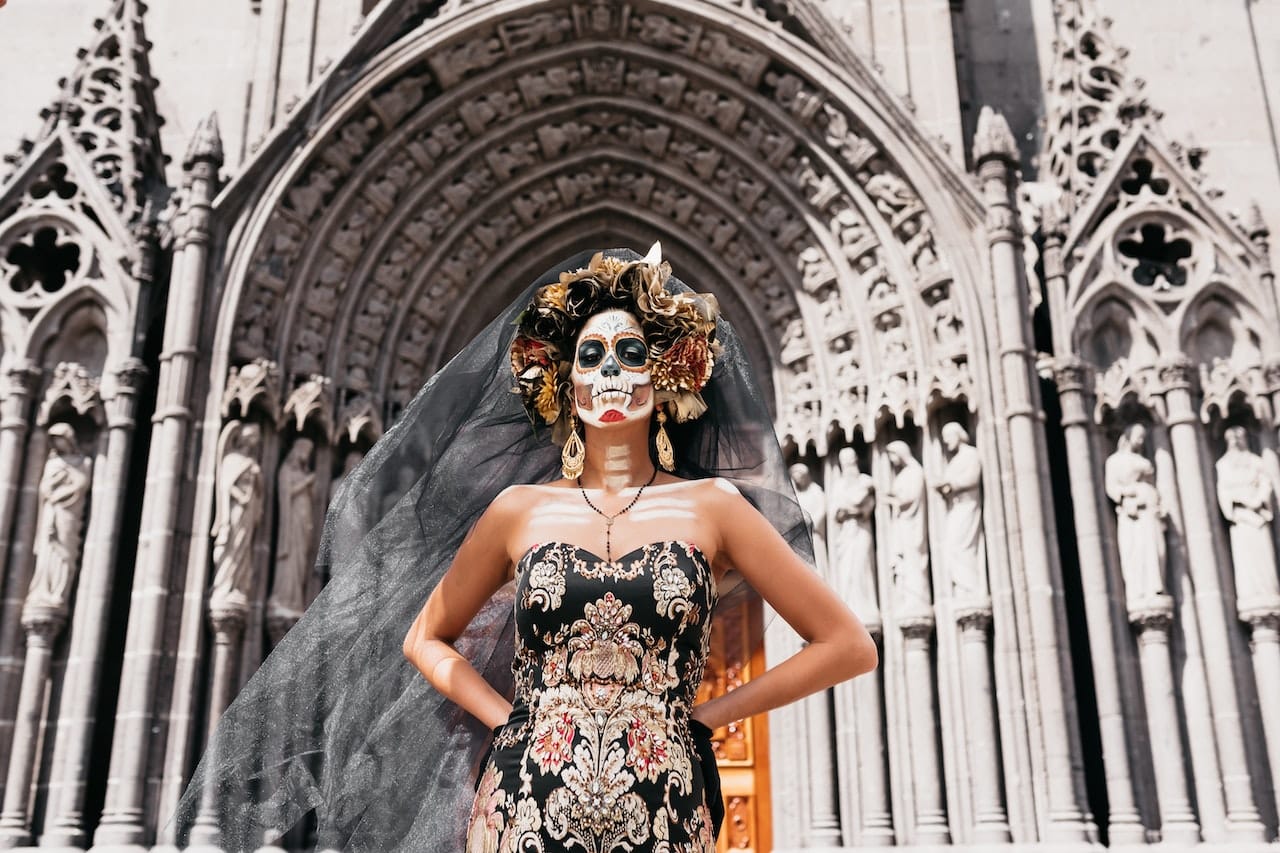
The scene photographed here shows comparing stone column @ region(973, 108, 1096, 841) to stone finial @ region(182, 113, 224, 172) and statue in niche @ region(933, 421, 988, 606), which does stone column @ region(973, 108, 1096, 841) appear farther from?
stone finial @ region(182, 113, 224, 172)

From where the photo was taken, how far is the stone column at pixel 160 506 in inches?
294

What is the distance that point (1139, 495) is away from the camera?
805cm

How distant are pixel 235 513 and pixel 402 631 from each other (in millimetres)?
5411

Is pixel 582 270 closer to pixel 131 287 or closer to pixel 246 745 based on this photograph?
pixel 246 745

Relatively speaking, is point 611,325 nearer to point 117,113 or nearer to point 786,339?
point 786,339

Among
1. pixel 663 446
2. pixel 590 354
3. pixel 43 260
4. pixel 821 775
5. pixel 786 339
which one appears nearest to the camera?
pixel 590 354

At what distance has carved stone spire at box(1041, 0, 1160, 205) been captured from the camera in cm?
908

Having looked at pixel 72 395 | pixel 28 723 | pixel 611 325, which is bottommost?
pixel 28 723

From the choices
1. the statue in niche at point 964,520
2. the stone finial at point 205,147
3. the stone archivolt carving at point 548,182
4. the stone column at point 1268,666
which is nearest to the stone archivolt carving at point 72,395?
the stone archivolt carving at point 548,182

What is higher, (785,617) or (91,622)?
(91,622)

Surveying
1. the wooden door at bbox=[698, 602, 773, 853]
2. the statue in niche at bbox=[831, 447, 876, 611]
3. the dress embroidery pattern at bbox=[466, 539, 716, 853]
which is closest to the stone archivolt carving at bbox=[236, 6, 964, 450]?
the statue in niche at bbox=[831, 447, 876, 611]

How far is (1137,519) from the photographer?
8.04 metres

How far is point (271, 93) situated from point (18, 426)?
3255 millimetres

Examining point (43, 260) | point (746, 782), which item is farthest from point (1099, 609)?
point (43, 260)
